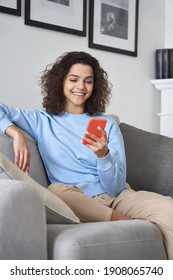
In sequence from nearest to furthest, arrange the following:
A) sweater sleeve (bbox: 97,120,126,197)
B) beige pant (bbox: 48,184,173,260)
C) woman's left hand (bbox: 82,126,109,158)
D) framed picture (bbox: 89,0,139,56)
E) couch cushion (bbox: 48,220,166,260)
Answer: couch cushion (bbox: 48,220,166,260), beige pant (bbox: 48,184,173,260), woman's left hand (bbox: 82,126,109,158), sweater sleeve (bbox: 97,120,126,197), framed picture (bbox: 89,0,139,56)

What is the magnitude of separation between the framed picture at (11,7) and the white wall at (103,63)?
3 cm

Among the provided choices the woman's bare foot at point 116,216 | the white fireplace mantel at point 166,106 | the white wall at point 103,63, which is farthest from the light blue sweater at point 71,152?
the white fireplace mantel at point 166,106

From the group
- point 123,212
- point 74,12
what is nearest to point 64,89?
point 123,212

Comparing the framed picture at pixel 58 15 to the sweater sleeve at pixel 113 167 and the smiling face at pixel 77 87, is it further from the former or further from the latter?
the sweater sleeve at pixel 113 167

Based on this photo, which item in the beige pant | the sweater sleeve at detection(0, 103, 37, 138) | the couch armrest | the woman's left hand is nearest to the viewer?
the couch armrest

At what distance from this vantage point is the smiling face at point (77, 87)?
238 centimetres

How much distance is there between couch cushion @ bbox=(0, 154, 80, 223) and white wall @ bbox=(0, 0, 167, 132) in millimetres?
1266

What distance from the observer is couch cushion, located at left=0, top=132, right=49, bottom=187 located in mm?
2143

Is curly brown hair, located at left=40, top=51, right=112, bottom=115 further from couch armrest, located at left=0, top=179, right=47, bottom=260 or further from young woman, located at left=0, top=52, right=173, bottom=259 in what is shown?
couch armrest, located at left=0, top=179, right=47, bottom=260

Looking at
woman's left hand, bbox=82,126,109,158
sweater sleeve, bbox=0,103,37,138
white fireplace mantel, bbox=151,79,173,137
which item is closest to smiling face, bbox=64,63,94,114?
sweater sleeve, bbox=0,103,37,138

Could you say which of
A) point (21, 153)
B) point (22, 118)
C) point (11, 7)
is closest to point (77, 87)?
point (22, 118)

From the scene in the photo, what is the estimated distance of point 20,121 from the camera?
2.32 meters

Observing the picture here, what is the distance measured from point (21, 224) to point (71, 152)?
89 cm

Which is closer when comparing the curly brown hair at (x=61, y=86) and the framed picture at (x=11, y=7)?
the curly brown hair at (x=61, y=86)
